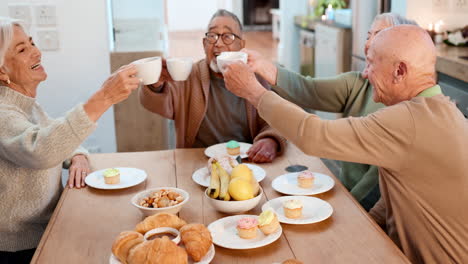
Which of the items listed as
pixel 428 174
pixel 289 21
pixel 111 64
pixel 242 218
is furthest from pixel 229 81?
pixel 289 21

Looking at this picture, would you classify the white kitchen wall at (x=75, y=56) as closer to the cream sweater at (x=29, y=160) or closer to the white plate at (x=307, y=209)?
the cream sweater at (x=29, y=160)

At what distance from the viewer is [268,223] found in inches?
58.6

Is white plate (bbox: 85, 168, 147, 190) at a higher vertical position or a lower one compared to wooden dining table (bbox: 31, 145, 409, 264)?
higher

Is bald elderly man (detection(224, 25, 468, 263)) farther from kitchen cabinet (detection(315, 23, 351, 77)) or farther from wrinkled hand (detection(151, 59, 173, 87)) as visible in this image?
kitchen cabinet (detection(315, 23, 351, 77))

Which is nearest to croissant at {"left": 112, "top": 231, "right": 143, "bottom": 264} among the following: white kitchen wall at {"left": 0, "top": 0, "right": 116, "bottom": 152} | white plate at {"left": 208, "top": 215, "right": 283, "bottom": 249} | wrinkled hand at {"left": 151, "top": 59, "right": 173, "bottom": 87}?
white plate at {"left": 208, "top": 215, "right": 283, "bottom": 249}

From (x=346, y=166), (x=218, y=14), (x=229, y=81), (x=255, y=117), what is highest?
(x=218, y=14)

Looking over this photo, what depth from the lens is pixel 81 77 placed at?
3.56 m

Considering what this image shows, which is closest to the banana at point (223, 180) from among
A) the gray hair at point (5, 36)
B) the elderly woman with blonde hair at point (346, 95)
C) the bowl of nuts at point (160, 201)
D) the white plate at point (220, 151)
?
the bowl of nuts at point (160, 201)

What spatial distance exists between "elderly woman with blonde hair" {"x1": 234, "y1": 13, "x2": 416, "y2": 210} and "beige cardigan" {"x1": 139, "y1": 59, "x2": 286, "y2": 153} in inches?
9.1

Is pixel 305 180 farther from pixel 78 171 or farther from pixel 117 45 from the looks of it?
pixel 117 45

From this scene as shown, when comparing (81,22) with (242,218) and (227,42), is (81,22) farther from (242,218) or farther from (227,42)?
(242,218)

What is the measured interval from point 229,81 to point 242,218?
0.49m

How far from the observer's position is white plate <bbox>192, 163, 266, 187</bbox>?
6.36 feet

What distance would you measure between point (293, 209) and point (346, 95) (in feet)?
3.00
